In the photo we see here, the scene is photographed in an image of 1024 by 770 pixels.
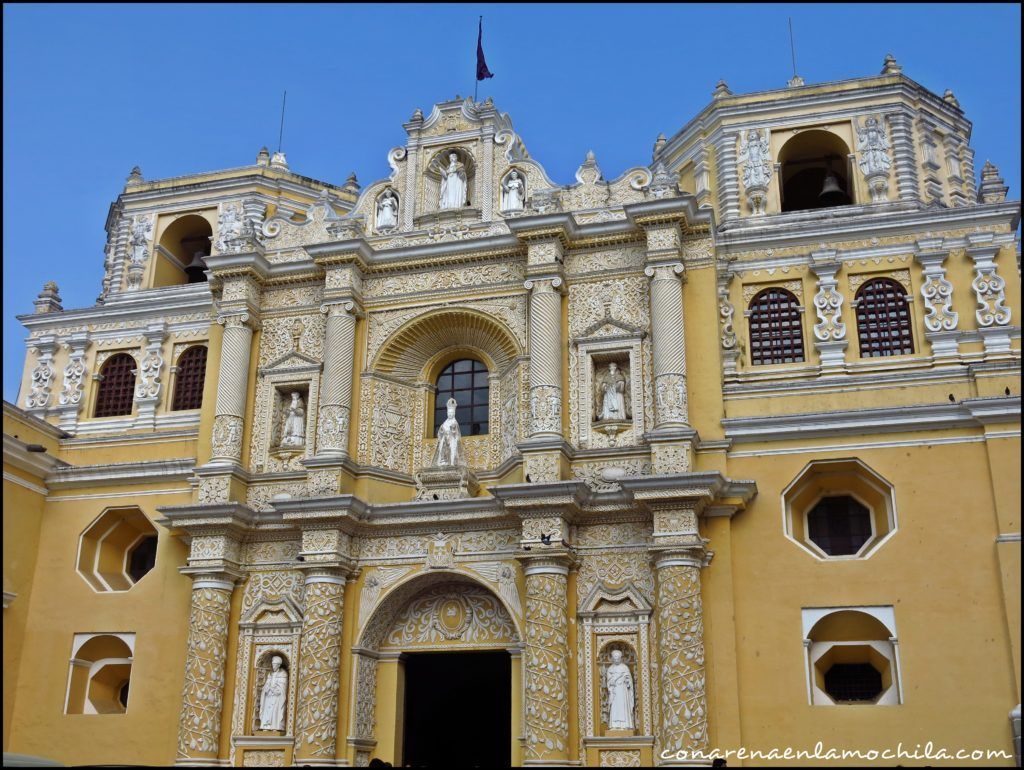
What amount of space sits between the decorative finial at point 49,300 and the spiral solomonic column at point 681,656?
47.4 ft

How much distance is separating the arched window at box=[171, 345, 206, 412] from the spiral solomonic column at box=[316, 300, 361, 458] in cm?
336

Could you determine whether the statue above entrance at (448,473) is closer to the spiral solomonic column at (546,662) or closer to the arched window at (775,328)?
the spiral solomonic column at (546,662)

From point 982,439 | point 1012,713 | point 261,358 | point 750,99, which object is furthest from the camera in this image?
point 750,99

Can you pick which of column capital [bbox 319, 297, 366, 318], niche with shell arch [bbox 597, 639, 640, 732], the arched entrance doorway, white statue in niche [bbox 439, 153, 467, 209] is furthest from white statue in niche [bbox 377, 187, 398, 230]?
niche with shell arch [bbox 597, 639, 640, 732]

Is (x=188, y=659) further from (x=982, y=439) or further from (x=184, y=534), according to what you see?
(x=982, y=439)

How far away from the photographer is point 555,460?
55.7ft

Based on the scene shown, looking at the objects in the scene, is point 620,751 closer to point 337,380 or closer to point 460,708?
point 460,708

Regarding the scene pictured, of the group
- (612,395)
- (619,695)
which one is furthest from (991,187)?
(619,695)

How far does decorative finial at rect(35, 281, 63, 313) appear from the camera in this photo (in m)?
22.8

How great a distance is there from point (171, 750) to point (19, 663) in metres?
3.62

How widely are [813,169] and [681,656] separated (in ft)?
39.7

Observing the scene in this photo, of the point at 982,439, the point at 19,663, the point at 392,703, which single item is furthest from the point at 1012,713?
the point at 19,663

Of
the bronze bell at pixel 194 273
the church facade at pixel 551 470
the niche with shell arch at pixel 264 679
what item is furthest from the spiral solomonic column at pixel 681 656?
the bronze bell at pixel 194 273

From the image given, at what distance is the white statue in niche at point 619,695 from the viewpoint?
51.8 ft
